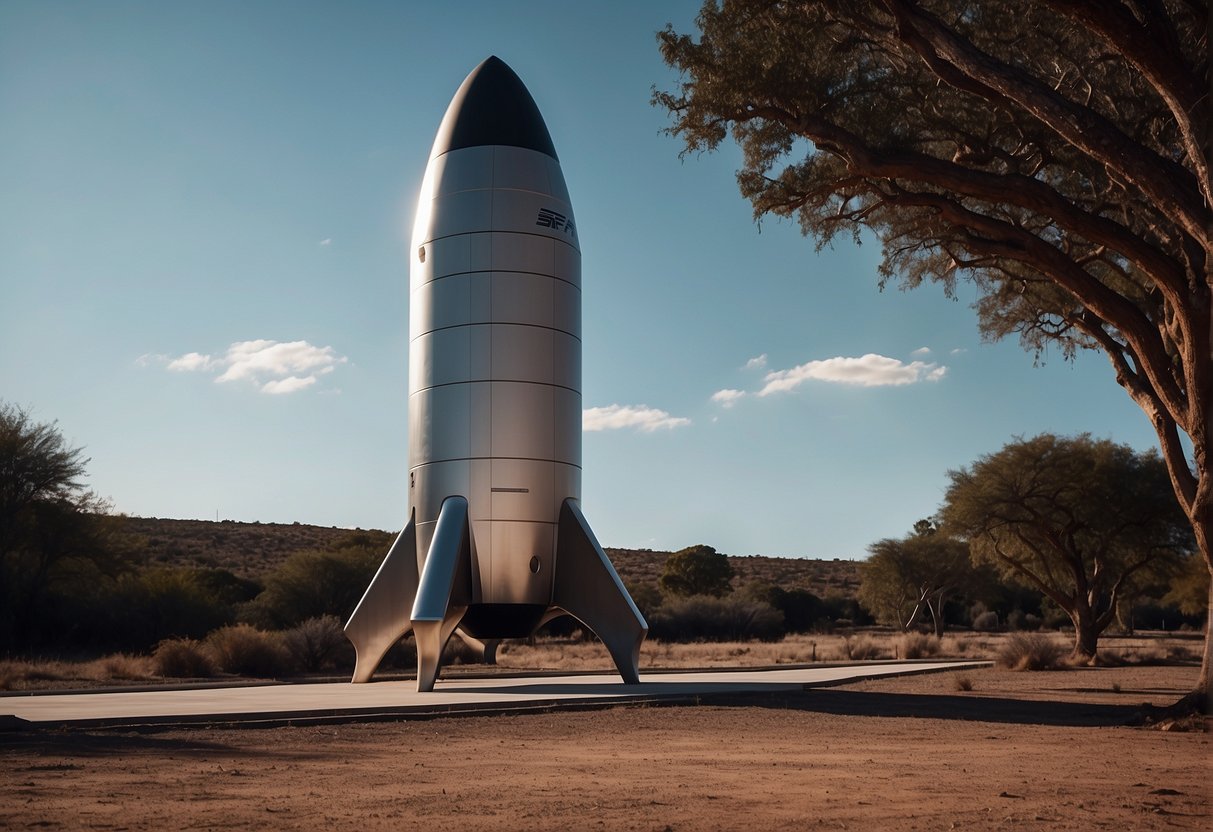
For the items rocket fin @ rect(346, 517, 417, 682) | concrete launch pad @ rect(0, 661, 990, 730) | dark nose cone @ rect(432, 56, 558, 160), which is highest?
dark nose cone @ rect(432, 56, 558, 160)

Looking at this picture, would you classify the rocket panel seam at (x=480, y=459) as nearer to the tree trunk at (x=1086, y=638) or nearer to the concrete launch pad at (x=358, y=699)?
the concrete launch pad at (x=358, y=699)

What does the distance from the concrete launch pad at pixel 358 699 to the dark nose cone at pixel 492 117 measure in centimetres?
1046

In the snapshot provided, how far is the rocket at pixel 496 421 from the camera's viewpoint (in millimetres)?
21000

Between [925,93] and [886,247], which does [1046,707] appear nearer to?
[886,247]

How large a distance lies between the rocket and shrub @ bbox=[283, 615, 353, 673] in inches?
304

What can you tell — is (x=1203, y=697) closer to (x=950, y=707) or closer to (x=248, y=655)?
(x=950, y=707)

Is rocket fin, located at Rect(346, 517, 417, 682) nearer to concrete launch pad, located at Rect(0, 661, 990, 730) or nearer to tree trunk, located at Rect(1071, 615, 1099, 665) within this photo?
concrete launch pad, located at Rect(0, 661, 990, 730)

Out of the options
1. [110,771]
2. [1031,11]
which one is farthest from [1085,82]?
[110,771]

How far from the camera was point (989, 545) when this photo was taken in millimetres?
37812

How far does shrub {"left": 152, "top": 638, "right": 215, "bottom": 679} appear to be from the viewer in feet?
86.4

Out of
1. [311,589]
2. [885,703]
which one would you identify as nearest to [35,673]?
[311,589]

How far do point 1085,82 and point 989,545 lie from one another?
77.0 ft

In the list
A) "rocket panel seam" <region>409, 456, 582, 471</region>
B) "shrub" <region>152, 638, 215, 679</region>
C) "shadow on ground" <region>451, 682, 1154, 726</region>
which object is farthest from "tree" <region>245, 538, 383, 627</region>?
"shadow on ground" <region>451, 682, 1154, 726</region>

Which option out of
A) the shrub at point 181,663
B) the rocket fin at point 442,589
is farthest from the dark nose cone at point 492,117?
the shrub at point 181,663
